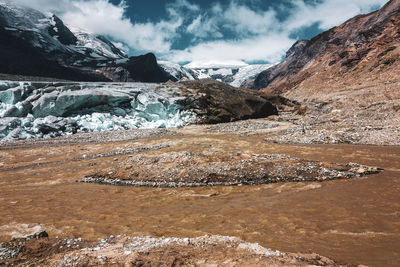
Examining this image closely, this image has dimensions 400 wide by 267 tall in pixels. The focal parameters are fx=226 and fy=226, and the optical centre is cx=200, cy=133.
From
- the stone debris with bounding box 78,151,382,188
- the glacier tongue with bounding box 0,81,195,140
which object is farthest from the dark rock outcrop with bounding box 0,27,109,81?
the stone debris with bounding box 78,151,382,188

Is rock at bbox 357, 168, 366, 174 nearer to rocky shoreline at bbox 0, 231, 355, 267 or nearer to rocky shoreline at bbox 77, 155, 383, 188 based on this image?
rocky shoreline at bbox 77, 155, 383, 188

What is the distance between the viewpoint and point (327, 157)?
53.4 ft

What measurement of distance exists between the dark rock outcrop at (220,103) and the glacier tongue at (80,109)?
9.91 feet

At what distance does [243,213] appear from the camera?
8.48 m

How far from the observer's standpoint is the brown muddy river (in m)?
6.22

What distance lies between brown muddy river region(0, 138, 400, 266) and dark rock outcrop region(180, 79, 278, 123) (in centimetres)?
3312

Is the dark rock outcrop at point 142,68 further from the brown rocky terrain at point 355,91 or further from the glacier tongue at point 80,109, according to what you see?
the glacier tongue at point 80,109

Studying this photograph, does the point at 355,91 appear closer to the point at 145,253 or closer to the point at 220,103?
the point at 220,103

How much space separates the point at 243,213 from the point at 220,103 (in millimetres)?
41524

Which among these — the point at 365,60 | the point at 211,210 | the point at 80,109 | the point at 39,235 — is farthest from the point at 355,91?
the point at 39,235

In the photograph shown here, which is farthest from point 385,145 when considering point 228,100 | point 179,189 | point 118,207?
point 228,100

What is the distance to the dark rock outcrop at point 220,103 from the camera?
45906 millimetres

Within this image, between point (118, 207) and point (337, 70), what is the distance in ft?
330

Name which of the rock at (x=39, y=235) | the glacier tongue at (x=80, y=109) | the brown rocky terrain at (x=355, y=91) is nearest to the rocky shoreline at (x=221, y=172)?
the rock at (x=39, y=235)
